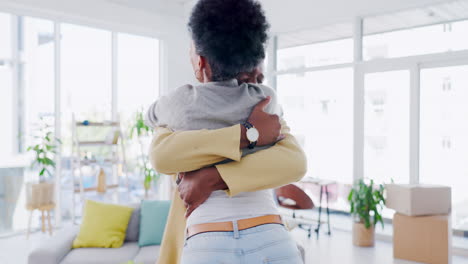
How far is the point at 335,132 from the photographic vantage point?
5105 millimetres

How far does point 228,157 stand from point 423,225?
3.46m

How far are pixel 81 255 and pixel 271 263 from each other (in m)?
2.40

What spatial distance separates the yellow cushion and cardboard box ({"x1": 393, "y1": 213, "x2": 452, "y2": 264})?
270 centimetres

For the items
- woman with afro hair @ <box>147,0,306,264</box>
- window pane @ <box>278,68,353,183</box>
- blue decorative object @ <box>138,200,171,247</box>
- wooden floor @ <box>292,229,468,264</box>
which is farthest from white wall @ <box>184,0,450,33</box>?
woman with afro hair @ <box>147,0,306,264</box>

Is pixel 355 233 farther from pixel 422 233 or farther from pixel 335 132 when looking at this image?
pixel 335 132

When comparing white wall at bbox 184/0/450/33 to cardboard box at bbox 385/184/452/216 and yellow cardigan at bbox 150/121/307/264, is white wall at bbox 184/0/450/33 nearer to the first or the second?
cardboard box at bbox 385/184/452/216

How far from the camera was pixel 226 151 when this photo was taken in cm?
77

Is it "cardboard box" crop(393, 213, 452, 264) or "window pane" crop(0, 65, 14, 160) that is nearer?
"cardboard box" crop(393, 213, 452, 264)

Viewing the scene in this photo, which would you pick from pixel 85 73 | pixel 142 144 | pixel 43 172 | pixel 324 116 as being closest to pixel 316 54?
pixel 324 116

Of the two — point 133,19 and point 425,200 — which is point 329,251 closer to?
point 425,200

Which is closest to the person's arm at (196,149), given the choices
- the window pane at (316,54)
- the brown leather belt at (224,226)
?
the brown leather belt at (224,226)

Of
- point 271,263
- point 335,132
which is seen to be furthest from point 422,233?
point 271,263

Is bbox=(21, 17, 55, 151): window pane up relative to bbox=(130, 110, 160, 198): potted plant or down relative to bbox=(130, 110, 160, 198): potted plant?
up

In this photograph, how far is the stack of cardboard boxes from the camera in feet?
11.3
